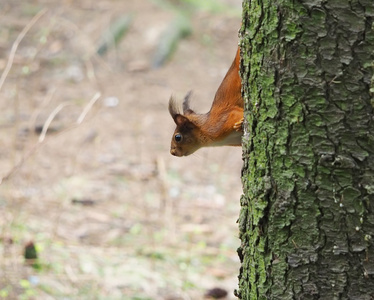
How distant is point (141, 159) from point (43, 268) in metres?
2.00

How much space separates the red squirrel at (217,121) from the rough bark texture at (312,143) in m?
0.43

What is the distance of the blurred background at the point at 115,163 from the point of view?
3.98 m

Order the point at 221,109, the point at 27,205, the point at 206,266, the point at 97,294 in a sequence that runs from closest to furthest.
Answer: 1. the point at 221,109
2. the point at 97,294
3. the point at 206,266
4. the point at 27,205

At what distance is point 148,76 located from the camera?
24.7 ft

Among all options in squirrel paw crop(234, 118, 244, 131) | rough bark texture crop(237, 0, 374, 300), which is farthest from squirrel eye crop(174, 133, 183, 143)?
rough bark texture crop(237, 0, 374, 300)

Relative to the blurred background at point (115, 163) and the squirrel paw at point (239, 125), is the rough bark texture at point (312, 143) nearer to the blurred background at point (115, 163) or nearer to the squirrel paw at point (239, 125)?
the squirrel paw at point (239, 125)

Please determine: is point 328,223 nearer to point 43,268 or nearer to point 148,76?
point 43,268

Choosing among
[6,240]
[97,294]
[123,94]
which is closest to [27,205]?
[6,240]

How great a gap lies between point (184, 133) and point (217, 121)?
222 mm

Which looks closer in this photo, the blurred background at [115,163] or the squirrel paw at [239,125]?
the squirrel paw at [239,125]

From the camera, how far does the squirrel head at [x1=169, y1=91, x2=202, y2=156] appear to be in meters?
2.66

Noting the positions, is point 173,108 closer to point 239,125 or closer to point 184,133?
point 184,133

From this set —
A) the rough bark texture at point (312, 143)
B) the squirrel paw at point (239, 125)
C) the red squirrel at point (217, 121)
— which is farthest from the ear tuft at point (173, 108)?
the rough bark texture at point (312, 143)

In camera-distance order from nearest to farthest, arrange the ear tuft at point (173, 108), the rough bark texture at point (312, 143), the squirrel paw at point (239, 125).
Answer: the rough bark texture at point (312, 143) < the squirrel paw at point (239, 125) < the ear tuft at point (173, 108)
